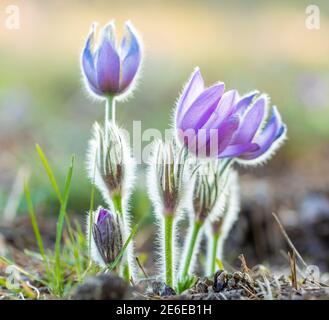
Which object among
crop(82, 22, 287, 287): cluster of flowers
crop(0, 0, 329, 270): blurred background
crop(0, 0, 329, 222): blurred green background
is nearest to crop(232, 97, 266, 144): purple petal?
crop(82, 22, 287, 287): cluster of flowers

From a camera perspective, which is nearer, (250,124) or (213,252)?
(250,124)

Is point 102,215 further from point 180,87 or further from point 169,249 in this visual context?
point 180,87

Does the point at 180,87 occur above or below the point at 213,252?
above

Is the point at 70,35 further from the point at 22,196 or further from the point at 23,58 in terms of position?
the point at 22,196

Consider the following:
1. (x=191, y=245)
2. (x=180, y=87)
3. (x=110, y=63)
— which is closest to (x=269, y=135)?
(x=191, y=245)

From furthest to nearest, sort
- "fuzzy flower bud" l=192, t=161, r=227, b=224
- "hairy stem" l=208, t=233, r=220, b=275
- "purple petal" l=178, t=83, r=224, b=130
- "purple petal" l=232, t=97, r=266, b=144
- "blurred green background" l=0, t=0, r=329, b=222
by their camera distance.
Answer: "blurred green background" l=0, t=0, r=329, b=222 → "hairy stem" l=208, t=233, r=220, b=275 → "fuzzy flower bud" l=192, t=161, r=227, b=224 → "purple petal" l=232, t=97, r=266, b=144 → "purple petal" l=178, t=83, r=224, b=130

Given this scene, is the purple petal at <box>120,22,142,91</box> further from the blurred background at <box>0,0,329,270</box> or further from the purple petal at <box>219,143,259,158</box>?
the blurred background at <box>0,0,329,270</box>
